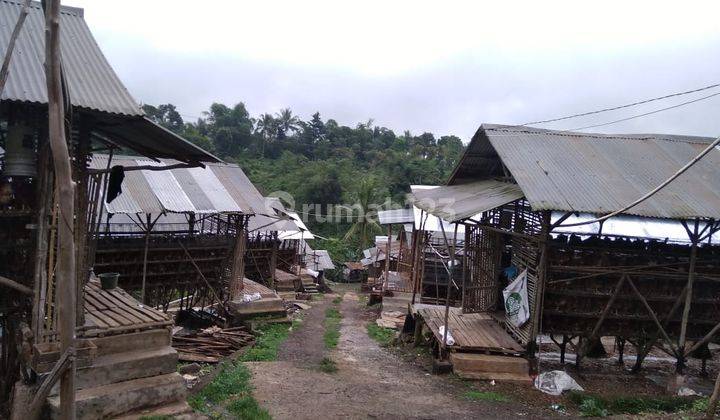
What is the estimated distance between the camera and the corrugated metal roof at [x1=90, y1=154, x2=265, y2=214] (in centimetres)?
1224

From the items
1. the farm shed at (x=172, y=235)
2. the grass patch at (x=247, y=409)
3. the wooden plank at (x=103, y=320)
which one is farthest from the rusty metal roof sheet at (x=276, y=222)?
the grass patch at (x=247, y=409)

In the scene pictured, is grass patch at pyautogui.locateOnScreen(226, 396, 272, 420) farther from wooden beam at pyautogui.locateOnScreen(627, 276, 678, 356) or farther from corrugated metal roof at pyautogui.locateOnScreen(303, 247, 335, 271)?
corrugated metal roof at pyautogui.locateOnScreen(303, 247, 335, 271)

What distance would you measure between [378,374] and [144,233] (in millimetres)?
7803

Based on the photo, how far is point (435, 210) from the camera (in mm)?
10602

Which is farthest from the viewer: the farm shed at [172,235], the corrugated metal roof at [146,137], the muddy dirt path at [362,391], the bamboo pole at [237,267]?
the bamboo pole at [237,267]

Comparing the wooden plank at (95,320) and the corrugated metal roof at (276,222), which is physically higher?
the corrugated metal roof at (276,222)

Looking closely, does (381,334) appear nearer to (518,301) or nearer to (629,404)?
(518,301)

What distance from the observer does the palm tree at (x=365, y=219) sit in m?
37.9

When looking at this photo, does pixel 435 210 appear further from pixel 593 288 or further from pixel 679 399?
pixel 679 399

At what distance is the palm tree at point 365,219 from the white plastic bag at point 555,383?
97.3ft

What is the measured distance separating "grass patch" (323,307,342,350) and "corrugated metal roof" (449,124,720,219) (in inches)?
241

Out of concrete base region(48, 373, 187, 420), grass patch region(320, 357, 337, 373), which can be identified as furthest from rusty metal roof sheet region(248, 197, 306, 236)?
concrete base region(48, 373, 187, 420)

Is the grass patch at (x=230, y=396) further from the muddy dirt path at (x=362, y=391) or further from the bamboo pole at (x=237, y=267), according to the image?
the bamboo pole at (x=237, y=267)

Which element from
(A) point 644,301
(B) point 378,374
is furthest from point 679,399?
(B) point 378,374
